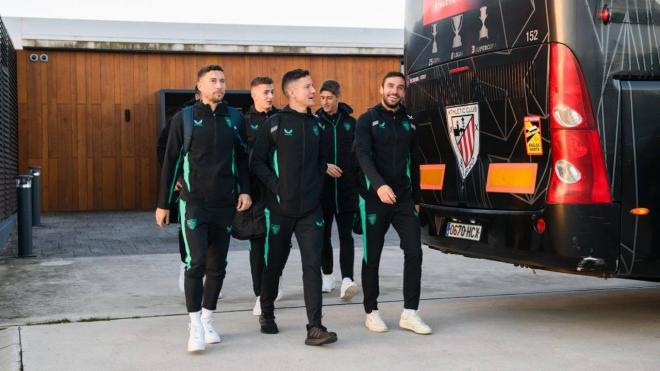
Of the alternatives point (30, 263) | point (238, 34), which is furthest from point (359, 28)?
point (30, 263)

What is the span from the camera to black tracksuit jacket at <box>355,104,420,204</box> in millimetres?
5902

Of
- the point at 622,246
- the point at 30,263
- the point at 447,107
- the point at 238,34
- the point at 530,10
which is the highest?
the point at 238,34

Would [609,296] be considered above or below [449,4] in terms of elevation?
below

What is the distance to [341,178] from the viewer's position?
732 cm

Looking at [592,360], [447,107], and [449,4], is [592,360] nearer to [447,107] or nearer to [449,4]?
[447,107]

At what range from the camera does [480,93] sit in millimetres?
6008

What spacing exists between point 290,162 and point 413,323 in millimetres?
1377

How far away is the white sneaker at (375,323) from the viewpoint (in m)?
5.95

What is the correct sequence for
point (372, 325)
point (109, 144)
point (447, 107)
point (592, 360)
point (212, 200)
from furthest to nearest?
point (109, 144), point (447, 107), point (372, 325), point (212, 200), point (592, 360)

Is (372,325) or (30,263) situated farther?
(30,263)

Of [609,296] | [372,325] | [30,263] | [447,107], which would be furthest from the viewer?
[30,263]

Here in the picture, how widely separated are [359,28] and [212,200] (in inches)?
601

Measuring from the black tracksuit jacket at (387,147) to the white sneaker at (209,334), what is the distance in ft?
4.42

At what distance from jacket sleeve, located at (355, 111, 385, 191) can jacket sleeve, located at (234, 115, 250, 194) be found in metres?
0.76
